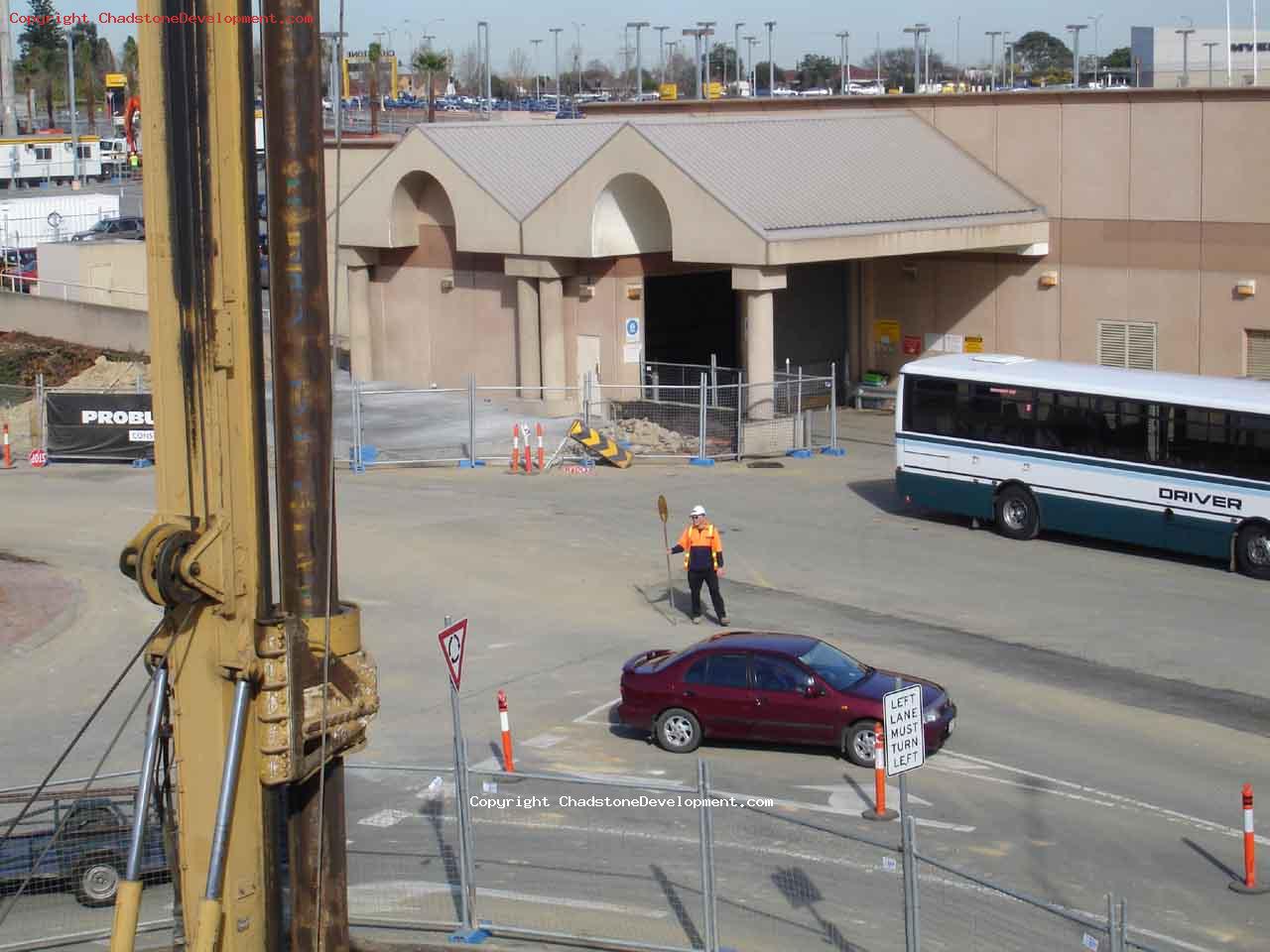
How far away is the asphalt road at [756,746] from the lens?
1238 cm

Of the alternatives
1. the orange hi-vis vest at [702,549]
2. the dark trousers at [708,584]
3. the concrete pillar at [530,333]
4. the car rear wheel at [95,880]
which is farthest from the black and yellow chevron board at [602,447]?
the car rear wheel at [95,880]

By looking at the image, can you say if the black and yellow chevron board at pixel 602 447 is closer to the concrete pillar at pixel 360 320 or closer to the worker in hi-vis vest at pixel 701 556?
the worker in hi-vis vest at pixel 701 556

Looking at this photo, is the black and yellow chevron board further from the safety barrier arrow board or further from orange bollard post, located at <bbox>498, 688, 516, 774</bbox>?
the safety barrier arrow board

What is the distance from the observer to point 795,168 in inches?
1565

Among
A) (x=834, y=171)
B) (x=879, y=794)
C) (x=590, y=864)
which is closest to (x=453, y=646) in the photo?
(x=590, y=864)

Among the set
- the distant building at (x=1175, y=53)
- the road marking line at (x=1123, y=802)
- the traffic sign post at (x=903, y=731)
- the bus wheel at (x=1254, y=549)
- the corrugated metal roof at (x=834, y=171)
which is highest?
the distant building at (x=1175, y=53)

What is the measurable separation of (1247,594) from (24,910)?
17664 mm

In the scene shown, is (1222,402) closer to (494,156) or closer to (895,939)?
(895,939)

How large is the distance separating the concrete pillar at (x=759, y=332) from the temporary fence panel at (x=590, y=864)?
21.7 metres

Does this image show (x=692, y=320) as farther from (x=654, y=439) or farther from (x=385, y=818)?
(x=385, y=818)

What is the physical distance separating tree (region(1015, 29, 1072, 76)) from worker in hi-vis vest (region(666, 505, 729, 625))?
411ft

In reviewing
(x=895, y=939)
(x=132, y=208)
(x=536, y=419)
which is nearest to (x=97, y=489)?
(x=536, y=419)

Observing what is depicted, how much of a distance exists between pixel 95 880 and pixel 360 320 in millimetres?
34388

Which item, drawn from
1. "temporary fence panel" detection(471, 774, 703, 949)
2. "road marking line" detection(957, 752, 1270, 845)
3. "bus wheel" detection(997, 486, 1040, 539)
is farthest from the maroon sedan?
"bus wheel" detection(997, 486, 1040, 539)
